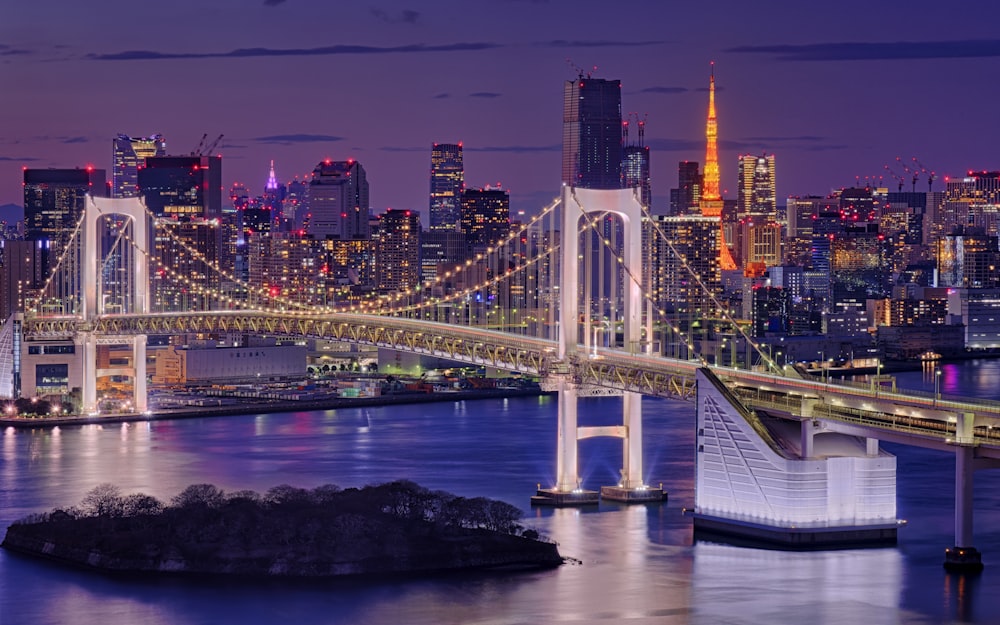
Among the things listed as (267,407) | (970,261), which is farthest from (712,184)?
(267,407)

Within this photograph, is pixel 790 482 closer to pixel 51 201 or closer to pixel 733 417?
pixel 733 417


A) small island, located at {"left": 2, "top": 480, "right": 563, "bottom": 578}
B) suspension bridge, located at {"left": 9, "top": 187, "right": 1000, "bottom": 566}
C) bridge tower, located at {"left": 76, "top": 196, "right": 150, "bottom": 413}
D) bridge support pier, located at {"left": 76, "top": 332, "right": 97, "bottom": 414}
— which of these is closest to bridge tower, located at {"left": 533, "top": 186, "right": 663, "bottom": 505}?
suspension bridge, located at {"left": 9, "top": 187, "right": 1000, "bottom": 566}

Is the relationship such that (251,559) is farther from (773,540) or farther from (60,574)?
(773,540)

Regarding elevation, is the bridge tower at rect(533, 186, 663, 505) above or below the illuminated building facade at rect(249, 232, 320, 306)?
below

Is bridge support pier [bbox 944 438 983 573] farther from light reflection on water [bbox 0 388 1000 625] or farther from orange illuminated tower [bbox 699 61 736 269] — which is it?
orange illuminated tower [bbox 699 61 736 269]

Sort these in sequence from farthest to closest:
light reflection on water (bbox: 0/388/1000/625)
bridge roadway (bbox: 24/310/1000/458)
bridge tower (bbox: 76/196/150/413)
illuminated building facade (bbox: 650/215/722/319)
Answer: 1. illuminated building facade (bbox: 650/215/722/319)
2. bridge tower (bbox: 76/196/150/413)
3. bridge roadway (bbox: 24/310/1000/458)
4. light reflection on water (bbox: 0/388/1000/625)

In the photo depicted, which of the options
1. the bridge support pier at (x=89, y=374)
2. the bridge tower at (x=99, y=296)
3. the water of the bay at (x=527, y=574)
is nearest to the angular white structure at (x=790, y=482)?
the water of the bay at (x=527, y=574)
